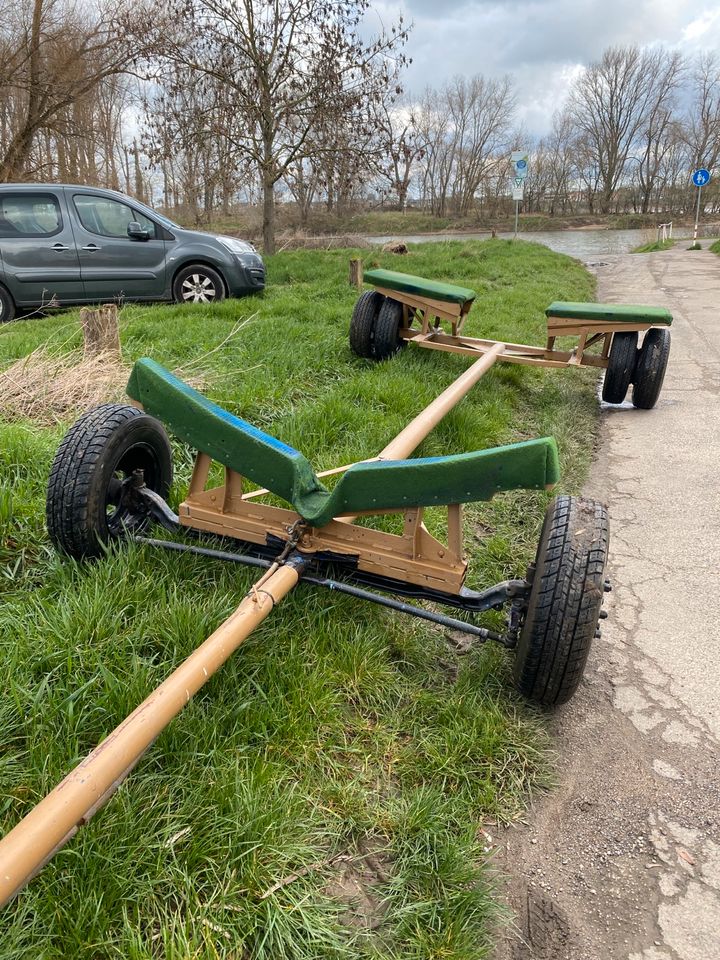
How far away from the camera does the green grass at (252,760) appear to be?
1.53 m

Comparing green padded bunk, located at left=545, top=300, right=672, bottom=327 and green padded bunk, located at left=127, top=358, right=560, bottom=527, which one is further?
green padded bunk, located at left=545, top=300, right=672, bottom=327

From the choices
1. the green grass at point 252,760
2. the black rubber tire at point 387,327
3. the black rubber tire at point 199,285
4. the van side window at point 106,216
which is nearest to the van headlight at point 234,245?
the black rubber tire at point 199,285

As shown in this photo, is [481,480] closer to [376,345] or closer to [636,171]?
[376,345]

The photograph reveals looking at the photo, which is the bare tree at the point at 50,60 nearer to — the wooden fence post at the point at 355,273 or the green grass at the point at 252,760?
the wooden fence post at the point at 355,273

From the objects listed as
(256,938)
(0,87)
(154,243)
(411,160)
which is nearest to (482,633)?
(256,938)

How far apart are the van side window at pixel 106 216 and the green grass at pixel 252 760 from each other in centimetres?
646

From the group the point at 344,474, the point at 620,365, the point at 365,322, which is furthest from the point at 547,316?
the point at 344,474

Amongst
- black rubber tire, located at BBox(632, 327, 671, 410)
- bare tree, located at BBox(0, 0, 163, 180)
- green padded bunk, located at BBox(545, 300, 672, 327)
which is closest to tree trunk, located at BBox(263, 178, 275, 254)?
bare tree, located at BBox(0, 0, 163, 180)

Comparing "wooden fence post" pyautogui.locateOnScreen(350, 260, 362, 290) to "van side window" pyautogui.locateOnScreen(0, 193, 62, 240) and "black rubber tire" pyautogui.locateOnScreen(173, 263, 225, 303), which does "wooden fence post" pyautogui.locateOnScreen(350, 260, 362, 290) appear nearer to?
"black rubber tire" pyautogui.locateOnScreen(173, 263, 225, 303)

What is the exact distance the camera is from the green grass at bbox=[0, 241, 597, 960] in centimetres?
153

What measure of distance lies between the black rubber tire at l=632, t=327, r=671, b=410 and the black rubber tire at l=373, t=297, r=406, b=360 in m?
2.16

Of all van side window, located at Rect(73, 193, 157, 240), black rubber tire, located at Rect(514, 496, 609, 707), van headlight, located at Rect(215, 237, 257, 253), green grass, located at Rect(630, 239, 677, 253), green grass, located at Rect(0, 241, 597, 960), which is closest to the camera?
green grass, located at Rect(0, 241, 597, 960)

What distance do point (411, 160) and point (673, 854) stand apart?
13.3 metres

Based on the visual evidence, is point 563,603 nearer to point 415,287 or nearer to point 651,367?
point 651,367
